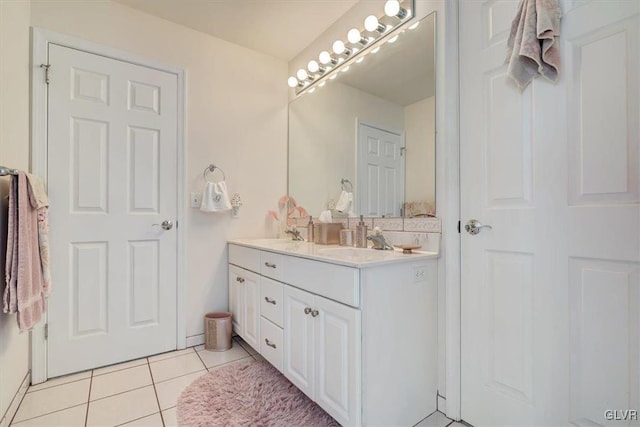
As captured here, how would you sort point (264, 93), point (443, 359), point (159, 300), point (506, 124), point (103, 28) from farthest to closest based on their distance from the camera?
point (264, 93) < point (159, 300) < point (103, 28) < point (443, 359) < point (506, 124)

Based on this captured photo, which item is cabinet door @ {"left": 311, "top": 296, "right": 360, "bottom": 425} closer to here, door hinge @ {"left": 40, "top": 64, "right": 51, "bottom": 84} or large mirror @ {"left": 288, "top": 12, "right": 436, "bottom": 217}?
large mirror @ {"left": 288, "top": 12, "right": 436, "bottom": 217}

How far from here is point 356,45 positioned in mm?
2084

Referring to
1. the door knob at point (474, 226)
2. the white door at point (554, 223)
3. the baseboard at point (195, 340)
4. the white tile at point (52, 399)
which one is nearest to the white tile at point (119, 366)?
the white tile at point (52, 399)

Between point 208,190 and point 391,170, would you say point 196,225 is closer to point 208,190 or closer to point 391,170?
point 208,190

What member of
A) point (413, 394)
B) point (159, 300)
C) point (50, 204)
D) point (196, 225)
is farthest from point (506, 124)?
point (50, 204)

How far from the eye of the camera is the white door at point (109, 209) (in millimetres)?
1889

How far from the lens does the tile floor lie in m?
1.49

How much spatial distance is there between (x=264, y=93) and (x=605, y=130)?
2.27m

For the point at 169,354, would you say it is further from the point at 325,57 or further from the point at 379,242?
the point at 325,57

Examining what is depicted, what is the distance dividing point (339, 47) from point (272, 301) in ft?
5.71

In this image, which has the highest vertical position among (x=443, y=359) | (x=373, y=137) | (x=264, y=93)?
(x=264, y=93)

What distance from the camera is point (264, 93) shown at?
266 cm

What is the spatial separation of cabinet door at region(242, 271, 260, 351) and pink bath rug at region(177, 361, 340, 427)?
0.62 ft

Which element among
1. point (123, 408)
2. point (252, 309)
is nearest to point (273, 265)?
point (252, 309)
